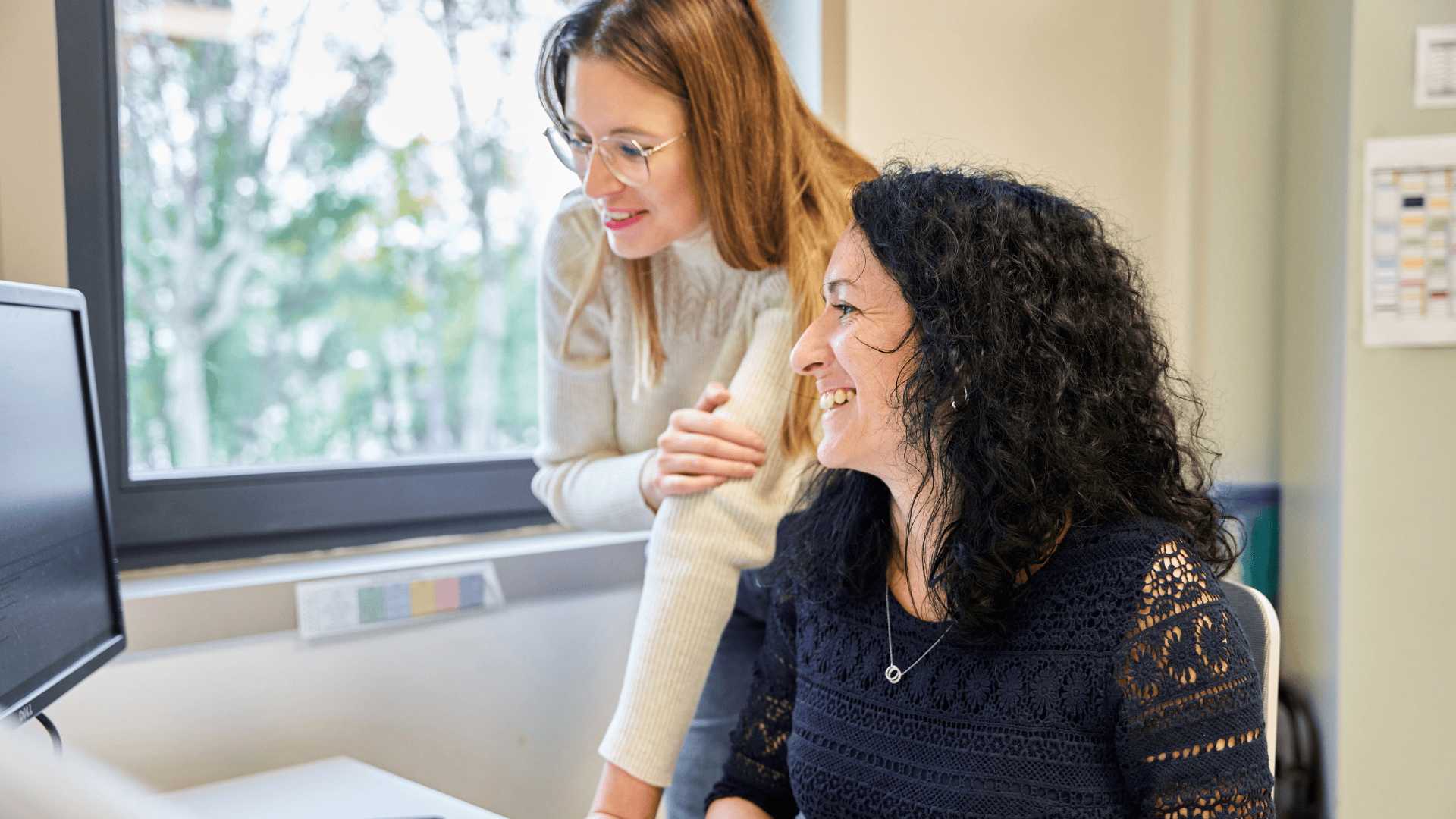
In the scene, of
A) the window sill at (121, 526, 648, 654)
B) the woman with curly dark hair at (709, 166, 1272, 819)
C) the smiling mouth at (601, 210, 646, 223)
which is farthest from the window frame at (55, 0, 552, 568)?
the woman with curly dark hair at (709, 166, 1272, 819)

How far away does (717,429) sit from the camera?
1.18 metres

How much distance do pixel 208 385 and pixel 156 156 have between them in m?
0.40

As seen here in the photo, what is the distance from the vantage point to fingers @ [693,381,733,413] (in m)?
1.23

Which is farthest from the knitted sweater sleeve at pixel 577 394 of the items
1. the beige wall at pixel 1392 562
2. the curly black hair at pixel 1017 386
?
the beige wall at pixel 1392 562

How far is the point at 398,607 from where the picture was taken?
161cm

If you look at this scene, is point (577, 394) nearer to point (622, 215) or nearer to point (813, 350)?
point (622, 215)

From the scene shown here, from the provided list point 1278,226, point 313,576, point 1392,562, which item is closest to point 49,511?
point 313,576

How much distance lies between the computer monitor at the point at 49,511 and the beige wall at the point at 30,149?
0.43 m

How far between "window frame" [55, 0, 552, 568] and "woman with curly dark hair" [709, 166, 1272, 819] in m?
1.03

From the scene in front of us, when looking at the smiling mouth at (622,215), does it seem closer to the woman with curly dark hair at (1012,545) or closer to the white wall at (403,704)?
the woman with curly dark hair at (1012,545)

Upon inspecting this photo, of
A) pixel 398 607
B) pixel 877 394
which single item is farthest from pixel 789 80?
pixel 398 607

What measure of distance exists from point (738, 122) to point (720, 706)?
80 cm

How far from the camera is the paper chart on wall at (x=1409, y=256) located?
1.91 metres

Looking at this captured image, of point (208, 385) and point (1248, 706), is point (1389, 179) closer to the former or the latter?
point (1248, 706)
